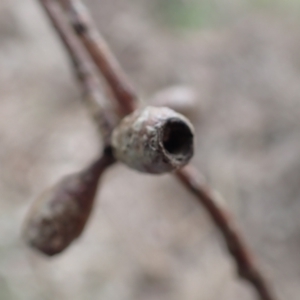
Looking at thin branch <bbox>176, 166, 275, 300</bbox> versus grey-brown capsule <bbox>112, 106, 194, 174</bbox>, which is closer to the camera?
grey-brown capsule <bbox>112, 106, 194, 174</bbox>

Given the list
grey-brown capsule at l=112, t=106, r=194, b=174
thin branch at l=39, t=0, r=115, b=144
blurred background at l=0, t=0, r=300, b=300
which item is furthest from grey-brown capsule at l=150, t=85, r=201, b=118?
blurred background at l=0, t=0, r=300, b=300

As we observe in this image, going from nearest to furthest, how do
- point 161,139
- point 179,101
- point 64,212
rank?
point 161,139, point 64,212, point 179,101

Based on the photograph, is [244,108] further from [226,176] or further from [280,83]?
[226,176]

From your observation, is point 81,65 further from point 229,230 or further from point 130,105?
point 229,230

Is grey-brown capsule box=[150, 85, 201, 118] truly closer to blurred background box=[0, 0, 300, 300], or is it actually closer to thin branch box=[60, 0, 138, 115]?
thin branch box=[60, 0, 138, 115]

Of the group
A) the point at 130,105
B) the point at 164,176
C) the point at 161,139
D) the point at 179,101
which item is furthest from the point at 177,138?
the point at 164,176
